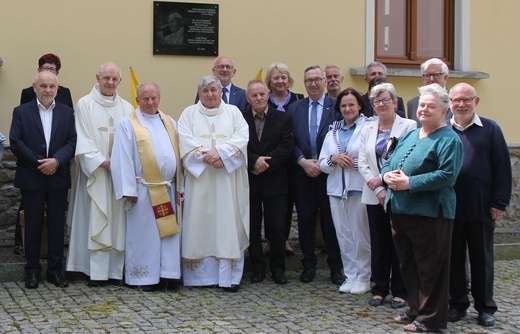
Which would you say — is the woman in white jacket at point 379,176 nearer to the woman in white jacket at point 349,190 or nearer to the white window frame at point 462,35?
the woman in white jacket at point 349,190

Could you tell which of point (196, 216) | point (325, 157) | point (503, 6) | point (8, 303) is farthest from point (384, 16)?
point (8, 303)

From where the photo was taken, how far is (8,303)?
6727mm

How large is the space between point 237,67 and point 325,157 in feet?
8.18

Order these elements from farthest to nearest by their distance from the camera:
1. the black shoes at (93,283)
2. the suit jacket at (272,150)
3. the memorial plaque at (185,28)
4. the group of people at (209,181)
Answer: the memorial plaque at (185,28) < the suit jacket at (272,150) < the black shoes at (93,283) < the group of people at (209,181)

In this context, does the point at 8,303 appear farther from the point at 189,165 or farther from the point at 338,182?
the point at 338,182


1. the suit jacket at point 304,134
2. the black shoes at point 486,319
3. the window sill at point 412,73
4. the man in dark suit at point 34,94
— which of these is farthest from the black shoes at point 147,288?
the window sill at point 412,73

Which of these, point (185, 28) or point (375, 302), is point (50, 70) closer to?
point (185, 28)

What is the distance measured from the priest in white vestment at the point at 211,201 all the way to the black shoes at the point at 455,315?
205cm

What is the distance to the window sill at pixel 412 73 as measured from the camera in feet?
32.7

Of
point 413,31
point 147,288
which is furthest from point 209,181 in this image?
point 413,31

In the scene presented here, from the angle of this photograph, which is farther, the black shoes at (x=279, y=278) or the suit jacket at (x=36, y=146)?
the black shoes at (x=279, y=278)

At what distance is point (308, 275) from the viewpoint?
7840 mm

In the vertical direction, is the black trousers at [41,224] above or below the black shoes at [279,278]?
above

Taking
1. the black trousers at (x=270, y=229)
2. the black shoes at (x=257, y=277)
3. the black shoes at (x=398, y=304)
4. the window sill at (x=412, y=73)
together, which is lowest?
the black shoes at (x=398, y=304)
